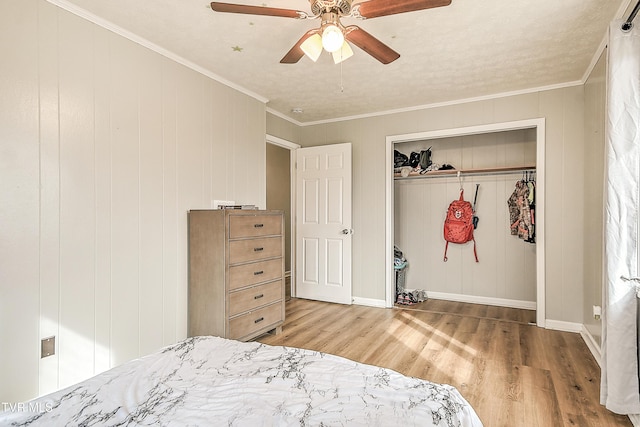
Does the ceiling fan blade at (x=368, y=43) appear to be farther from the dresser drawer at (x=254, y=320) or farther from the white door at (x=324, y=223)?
the white door at (x=324, y=223)

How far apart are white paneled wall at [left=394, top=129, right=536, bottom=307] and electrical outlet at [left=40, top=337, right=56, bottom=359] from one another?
4.23 meters

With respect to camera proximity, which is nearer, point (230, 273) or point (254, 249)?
point (230, 273)

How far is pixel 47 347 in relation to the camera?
203 centimetres

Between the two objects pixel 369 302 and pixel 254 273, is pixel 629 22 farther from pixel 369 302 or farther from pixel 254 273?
pixel 369 302

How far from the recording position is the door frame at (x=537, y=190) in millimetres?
3572

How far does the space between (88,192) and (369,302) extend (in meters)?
3.33

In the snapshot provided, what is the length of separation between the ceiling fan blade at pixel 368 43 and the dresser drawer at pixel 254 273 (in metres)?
1.87

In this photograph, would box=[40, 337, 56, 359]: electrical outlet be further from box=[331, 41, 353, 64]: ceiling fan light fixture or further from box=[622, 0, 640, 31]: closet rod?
box=[622, 0, 640, 31]: closet rod

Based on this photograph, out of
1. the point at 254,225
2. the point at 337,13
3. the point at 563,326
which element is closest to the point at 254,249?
the point at 254,225

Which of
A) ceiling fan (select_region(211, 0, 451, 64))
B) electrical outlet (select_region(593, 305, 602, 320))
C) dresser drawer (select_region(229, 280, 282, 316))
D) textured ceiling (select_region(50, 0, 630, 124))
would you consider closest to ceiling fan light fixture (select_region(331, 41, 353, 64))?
ceiling fan (select_region(211, 0, 451, 64))

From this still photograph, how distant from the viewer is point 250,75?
326cm

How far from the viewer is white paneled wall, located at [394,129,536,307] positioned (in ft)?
14.5

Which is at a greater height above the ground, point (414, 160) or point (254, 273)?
point (414, 160)

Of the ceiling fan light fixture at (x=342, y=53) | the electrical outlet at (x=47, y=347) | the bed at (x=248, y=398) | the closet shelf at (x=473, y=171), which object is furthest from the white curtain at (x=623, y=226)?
the electrical outlet at (x=47, y=347)
